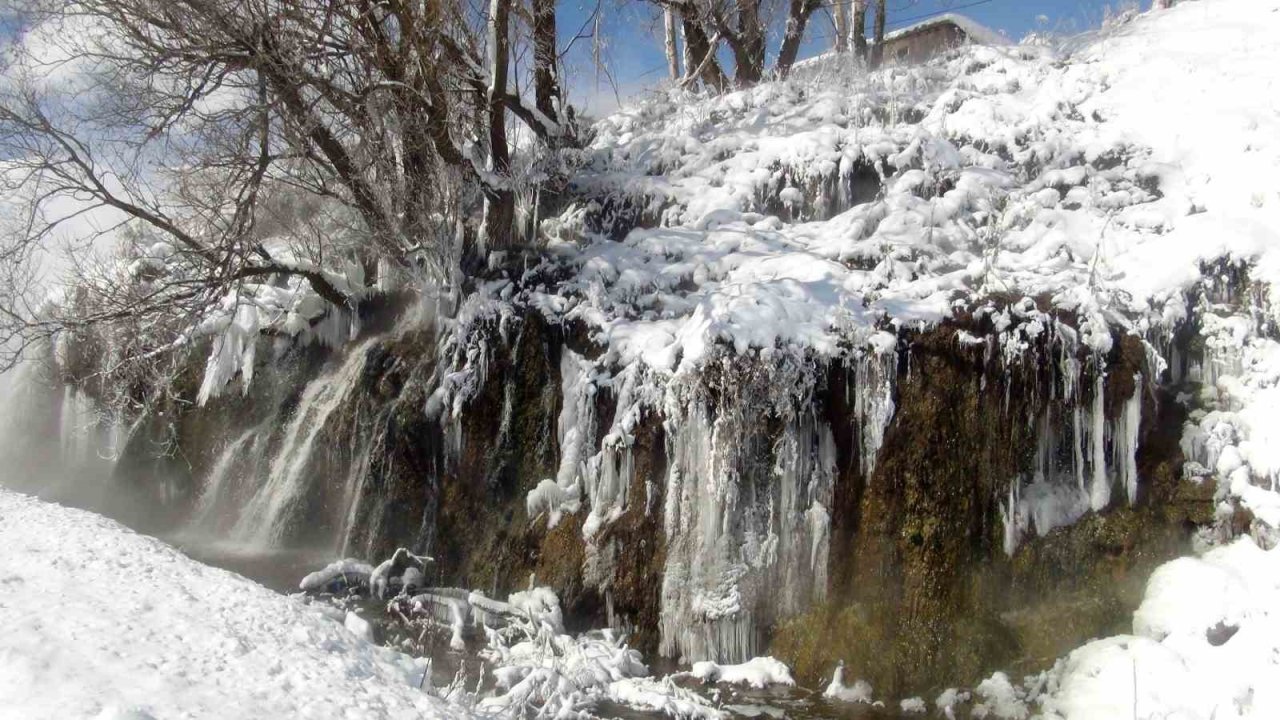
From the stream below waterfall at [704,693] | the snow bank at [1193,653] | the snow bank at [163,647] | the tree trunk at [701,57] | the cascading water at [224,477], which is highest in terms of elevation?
the tree trunk at [701,57]

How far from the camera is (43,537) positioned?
4996 mm

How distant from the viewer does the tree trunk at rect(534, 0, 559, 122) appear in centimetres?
986

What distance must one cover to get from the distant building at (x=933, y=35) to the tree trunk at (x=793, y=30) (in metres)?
1.80

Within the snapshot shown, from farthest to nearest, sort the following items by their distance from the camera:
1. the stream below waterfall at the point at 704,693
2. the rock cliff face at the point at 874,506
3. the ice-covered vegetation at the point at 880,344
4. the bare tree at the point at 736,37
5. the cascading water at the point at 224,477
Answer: the bare tree at the point at 736,37, the cascading water at the point at 224,477, the rock cliff face at the point at 874,506, the ice-covered vegetation at the point at 880,344, the stream below waterfall at the point at 704,693

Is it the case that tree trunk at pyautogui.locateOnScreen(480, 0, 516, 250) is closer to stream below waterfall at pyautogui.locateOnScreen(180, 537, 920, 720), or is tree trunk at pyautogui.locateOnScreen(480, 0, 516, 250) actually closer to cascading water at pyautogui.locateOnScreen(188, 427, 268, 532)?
cascading water at pyautogui.locateOnScreen(188, 427, 268, 532)

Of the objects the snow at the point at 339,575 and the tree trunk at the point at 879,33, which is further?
the tree trunk at the point at 879,33

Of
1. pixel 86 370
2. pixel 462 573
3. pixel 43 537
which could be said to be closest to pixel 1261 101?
pixel 462 573

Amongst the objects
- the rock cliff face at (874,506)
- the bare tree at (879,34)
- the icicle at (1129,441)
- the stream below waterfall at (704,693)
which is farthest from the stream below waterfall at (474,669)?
the bare tree at (879,34)

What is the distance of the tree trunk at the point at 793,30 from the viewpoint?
40.2 ft

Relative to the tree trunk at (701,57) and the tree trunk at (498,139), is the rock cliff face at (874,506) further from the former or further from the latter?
the tree trunk at (701,57)

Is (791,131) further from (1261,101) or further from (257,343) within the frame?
(257,343)

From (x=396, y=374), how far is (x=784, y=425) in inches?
157

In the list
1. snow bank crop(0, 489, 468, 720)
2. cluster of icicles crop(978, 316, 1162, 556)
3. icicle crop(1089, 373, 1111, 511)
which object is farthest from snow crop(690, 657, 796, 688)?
icicle crop(1089, 373, 1111, 511)

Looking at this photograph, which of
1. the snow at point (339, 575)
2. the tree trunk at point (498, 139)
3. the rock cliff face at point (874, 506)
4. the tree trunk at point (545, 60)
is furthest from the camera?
the tree trunk at point (545, 60)
